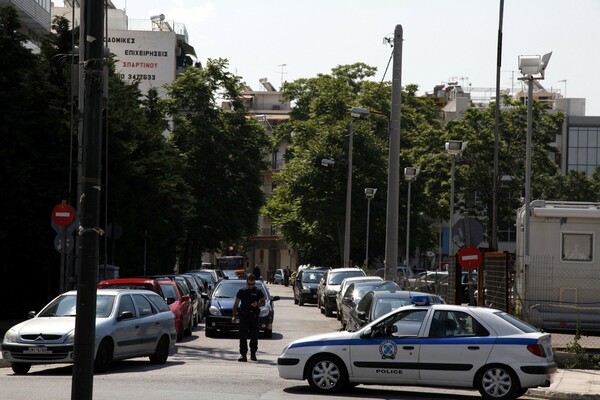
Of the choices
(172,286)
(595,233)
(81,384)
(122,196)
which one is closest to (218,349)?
(172,286)

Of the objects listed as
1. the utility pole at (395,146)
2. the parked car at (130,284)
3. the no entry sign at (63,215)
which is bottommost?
the parked car at (130,284)

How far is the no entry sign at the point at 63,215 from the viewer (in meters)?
26.3

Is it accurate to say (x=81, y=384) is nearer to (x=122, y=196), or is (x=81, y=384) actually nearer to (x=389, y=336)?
(x=389, y=336)

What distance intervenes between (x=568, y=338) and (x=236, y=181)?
45.9m

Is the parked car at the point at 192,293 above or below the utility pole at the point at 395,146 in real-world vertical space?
below

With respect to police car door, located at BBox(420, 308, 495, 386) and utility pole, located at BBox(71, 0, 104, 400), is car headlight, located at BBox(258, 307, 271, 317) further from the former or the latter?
utility pole, located at BBox(71, 0, 104, 400)

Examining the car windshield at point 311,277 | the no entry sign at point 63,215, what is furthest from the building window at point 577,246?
the car windshield at point 311,277

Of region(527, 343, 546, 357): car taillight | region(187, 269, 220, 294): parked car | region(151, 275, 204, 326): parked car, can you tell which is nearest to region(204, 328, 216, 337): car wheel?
region(151, 275, 204, 326): parked car

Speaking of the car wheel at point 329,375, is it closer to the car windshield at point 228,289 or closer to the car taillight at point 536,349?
the car taillight at point 536,349

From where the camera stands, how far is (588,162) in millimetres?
111312

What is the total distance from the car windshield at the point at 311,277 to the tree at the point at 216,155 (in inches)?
639

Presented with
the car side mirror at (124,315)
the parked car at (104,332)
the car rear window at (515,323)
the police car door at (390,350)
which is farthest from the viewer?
the car side mirror at (124,315)

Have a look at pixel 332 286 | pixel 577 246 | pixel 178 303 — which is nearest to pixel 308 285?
pixel 332 286

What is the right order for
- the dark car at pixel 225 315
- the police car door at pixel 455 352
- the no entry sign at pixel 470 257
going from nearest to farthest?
the police car door at pixel 455 352, the no entry sign at pixel 470 257, the dark car at pixel 225 315
